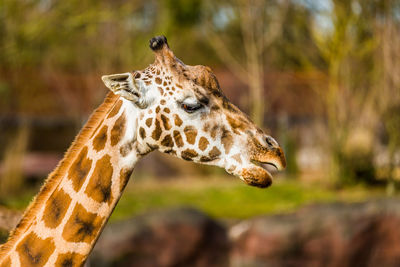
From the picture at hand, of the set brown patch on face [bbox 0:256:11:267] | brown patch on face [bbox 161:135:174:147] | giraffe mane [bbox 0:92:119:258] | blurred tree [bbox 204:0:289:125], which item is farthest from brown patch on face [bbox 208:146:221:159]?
blurred tree [bbox 204:0:289:125]

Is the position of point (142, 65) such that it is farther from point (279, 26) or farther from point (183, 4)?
point (279, 26)

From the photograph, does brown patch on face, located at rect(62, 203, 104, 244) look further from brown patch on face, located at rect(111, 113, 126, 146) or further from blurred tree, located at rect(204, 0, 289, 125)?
blurred tree, located at rect(204, 0, 289, 125)

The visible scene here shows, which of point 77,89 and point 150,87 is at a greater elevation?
point 77,89

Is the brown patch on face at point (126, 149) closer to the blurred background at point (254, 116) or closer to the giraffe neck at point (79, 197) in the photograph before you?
the giraffe neck at point (79, 197)

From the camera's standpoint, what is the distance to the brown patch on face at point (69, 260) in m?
2.70

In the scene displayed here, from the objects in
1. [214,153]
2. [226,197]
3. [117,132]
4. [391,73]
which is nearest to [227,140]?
[214,153]

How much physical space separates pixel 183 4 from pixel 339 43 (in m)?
6.34

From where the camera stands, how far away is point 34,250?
272 cm

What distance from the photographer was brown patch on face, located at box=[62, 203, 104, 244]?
2.71 m

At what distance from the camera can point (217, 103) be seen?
2.86 metres

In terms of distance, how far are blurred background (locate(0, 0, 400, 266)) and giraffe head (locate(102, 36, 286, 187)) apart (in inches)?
108

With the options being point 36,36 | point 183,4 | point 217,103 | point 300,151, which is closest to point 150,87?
point 217,103

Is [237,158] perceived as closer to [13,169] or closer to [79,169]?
[79,169]

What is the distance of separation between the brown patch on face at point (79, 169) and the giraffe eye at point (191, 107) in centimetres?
Answer: 58
